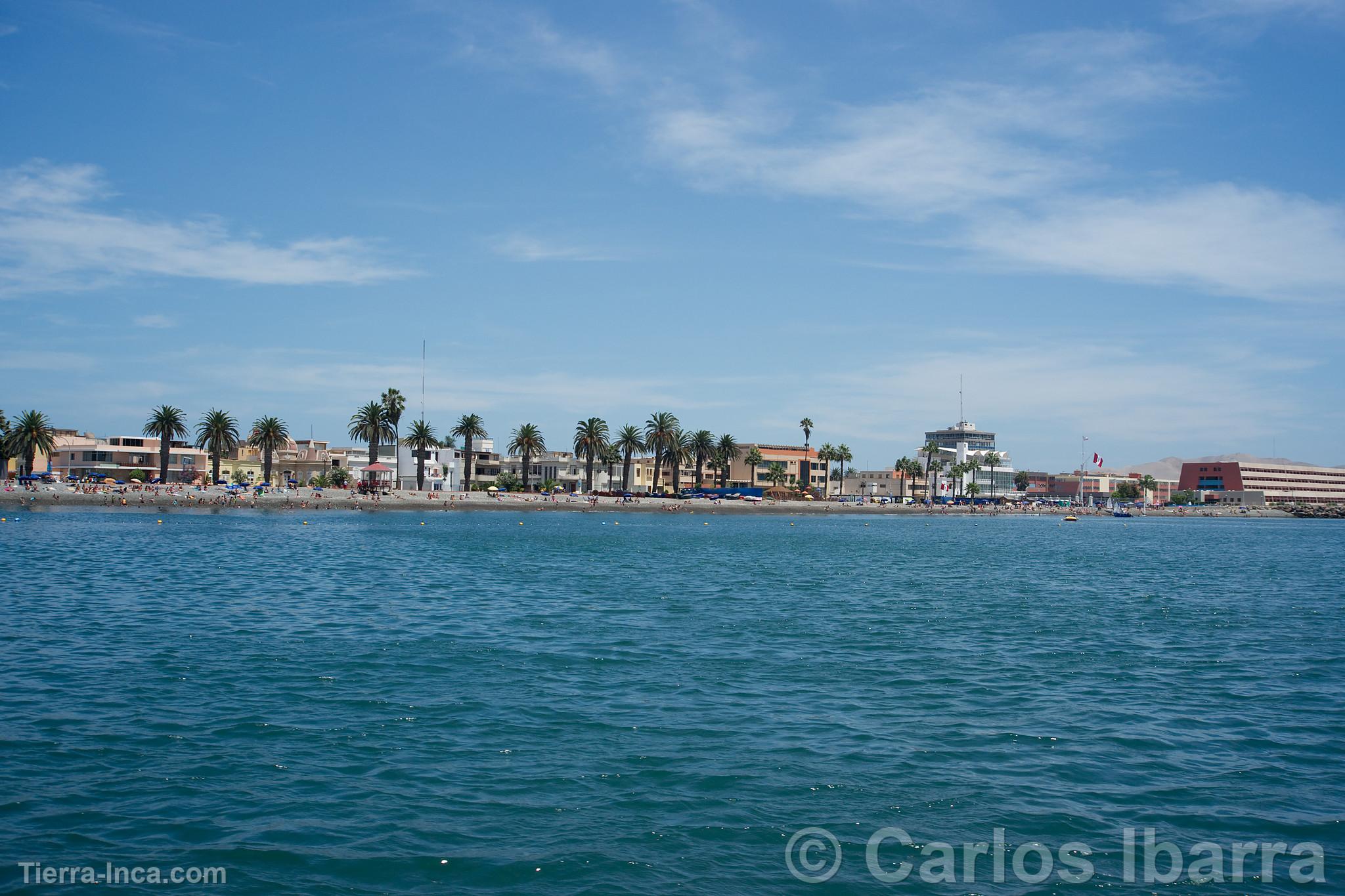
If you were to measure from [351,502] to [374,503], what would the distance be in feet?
10.7

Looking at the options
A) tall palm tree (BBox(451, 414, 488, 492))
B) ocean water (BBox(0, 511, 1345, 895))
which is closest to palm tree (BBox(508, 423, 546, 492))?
tall palm tree (BBox(451, 414, 488, 492))

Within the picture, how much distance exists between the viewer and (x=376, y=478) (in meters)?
146

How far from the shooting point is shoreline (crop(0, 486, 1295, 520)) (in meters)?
Result: 103

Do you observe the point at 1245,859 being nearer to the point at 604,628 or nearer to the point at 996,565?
the point at 604,628

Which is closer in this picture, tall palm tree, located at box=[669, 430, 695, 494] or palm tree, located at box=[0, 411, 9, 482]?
palm tree, located at box=[0, 411, 9, 482]

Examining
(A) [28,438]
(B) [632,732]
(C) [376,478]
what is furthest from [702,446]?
(B) [632,732]

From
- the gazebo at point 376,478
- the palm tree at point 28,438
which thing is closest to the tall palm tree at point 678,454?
the gazebo at point 376,478

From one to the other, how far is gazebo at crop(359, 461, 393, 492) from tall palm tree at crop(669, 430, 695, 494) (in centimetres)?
5116

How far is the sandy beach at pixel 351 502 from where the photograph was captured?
103 m

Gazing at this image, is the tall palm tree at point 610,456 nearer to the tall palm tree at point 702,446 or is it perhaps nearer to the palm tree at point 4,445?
the tall palm tree at point 702,446

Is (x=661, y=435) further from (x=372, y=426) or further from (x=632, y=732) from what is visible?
(x=632, y=732)

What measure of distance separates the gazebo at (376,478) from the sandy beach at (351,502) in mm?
3998

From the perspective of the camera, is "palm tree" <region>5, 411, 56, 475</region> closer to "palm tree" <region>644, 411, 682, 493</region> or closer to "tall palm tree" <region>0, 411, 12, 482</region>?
"tall palm tree" <region>0, 411, 12, 482</region>

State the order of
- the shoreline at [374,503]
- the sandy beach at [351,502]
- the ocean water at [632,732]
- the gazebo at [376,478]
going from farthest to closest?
the gazebo at [376,478] < the sandy beach at [351,502] < the shoreline at [374,503] < the ocean water at [632,732]
